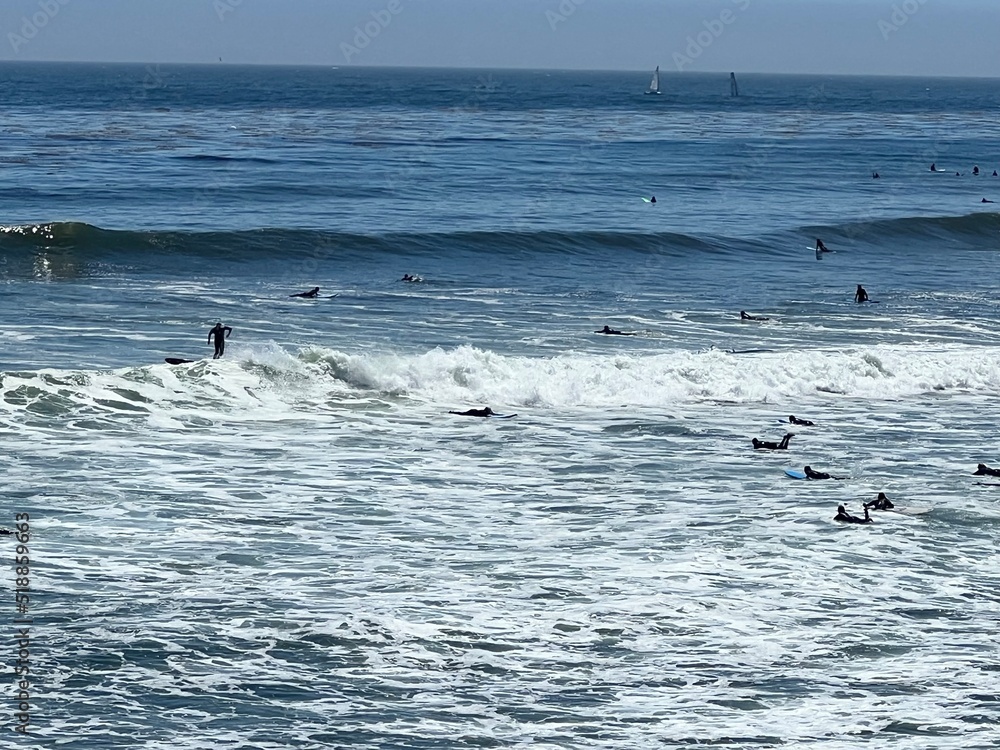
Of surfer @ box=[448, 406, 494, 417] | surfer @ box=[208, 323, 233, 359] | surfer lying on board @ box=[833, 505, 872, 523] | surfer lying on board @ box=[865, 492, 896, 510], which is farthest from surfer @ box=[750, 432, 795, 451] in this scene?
surfer @ box=[208, 323, 233, 359]

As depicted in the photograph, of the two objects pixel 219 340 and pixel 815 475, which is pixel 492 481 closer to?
pixel 815 475

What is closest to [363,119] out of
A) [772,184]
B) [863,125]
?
[863,125]

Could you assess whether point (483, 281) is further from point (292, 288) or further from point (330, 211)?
point (330, 211)

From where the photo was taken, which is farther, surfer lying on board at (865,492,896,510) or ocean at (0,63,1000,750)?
surfer lying on board at (865,492,896,510)

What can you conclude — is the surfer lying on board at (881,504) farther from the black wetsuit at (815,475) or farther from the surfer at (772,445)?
the surfer at (772,445)

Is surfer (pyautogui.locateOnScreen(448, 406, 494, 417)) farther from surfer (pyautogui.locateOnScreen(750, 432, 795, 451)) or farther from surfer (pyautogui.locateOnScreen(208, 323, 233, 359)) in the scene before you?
surfer (pyautogui.locateOnScreen(208, 323, 233, 359))

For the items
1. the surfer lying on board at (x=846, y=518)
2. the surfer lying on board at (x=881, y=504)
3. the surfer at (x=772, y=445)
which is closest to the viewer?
the surfer lying on board at (x=846, y=518)

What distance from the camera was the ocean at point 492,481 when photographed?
1268 centimetres

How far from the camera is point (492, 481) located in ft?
63.8

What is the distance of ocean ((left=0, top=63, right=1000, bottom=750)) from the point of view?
12.7 m

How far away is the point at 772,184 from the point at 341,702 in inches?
2275

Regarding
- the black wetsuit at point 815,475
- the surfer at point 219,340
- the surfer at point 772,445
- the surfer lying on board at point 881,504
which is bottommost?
the surfer lying on board at point 881,504

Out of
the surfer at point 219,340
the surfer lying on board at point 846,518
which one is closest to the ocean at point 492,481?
the surfer lying on board at point 846,518

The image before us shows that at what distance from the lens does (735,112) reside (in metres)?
154
